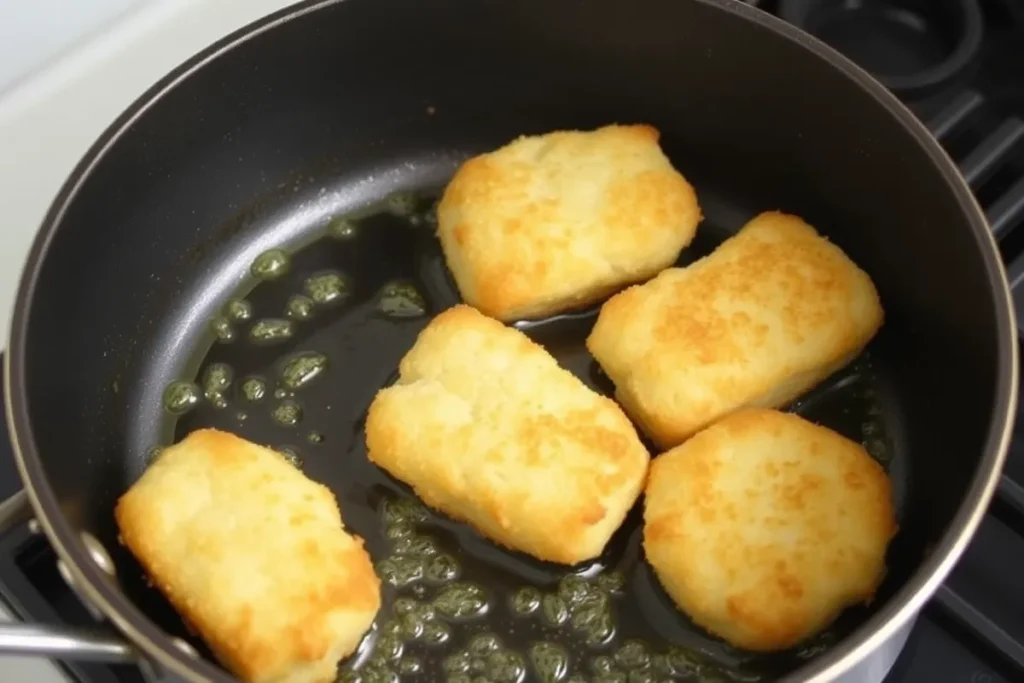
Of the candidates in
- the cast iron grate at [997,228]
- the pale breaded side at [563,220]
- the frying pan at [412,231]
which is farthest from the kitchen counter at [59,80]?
the cast iron grate at [997,228]

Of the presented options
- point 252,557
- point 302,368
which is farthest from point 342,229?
point 252,557

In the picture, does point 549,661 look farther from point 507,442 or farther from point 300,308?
point 300,308

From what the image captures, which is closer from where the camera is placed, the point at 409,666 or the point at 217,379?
the point at 409,666

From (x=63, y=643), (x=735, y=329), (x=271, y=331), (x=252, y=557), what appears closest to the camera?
(x=63, y=643)

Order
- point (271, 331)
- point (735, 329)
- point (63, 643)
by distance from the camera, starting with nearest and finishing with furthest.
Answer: point (63, 643) → point (735, 329) → point (271, 331)

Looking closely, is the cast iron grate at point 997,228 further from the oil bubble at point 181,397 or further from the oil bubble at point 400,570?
the oil bubble at point 181,397

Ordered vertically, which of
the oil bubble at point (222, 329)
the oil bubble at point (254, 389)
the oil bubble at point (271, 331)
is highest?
the oil bubble at point (222, 329)

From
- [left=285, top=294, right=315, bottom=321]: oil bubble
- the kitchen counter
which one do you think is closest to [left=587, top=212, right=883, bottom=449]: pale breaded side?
[left=285, top=294, right=315, bottom=321]: oil bubble

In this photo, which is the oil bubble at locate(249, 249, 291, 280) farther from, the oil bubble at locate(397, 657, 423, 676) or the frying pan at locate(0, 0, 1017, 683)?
the oil bubble at locate(397, 657, 423, 676)
